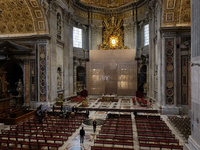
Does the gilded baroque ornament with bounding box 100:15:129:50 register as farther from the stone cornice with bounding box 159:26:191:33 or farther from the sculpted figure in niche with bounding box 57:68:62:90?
the stone cornice with bounding box 159:26:191:33

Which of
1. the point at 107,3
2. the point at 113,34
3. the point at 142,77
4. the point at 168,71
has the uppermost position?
the point at 107,3

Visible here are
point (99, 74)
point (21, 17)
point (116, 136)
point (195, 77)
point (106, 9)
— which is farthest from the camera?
point (106, 9)

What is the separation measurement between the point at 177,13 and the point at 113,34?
12.4 m

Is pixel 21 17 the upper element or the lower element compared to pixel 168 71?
upper

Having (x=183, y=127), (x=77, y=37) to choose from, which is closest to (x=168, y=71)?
(x=183, y=127)

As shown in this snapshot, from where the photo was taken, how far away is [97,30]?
2567 centimetres

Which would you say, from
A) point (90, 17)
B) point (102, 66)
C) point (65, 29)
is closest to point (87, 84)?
point (102, 66)

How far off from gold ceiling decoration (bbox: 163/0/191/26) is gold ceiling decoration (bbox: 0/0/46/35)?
37.2ft

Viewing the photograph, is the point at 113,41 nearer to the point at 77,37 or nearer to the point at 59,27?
the point at 77,37

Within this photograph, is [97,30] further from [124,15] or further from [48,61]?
[48,61]

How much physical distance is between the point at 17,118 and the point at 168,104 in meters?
12.1

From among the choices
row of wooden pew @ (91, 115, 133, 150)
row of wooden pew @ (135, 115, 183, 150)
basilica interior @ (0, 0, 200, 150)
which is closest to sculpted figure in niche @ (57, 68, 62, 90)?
basilica interior @ (0, 0, 200, 150)

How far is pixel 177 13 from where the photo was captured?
13844mm

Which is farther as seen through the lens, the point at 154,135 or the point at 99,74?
the point at 99,74
